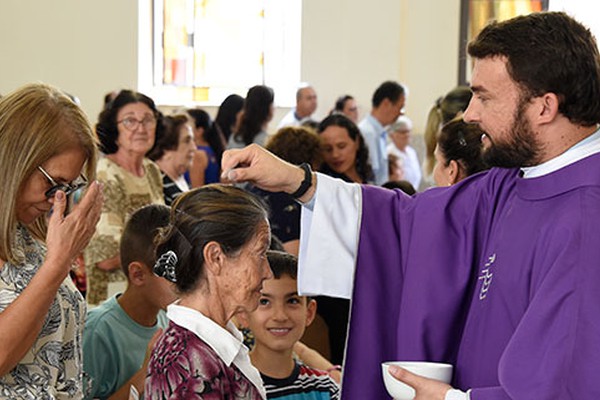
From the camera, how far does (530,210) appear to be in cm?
236

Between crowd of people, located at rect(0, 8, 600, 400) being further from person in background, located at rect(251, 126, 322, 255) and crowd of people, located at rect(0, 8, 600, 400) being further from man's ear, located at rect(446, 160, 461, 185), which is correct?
person in background, located at rect(251, 126, 322, 255)

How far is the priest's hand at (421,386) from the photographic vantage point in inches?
87.5

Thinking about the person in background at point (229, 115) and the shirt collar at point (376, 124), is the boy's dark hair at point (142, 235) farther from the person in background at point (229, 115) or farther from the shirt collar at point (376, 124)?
the person in background at point (229, 115)

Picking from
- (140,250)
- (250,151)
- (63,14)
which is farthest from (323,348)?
(63,14)

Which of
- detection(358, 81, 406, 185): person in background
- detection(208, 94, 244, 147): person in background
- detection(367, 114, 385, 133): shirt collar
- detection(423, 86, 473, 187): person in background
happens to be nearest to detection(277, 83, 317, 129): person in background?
detection(208, 94, 244, 147): person in background

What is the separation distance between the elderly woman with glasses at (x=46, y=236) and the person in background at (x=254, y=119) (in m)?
5.40

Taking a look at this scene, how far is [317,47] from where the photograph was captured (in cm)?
1186

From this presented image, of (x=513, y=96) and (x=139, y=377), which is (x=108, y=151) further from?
(x=513, y=96)

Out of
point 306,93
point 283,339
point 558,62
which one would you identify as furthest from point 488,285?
point 306,93

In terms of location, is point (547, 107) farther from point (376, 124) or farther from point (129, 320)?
point (376, 124)

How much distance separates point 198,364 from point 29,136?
0.62 metres

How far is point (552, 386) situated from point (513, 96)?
0.65m

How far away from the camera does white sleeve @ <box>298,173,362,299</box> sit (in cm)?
271

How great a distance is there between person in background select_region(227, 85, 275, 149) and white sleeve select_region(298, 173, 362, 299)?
5114mm
